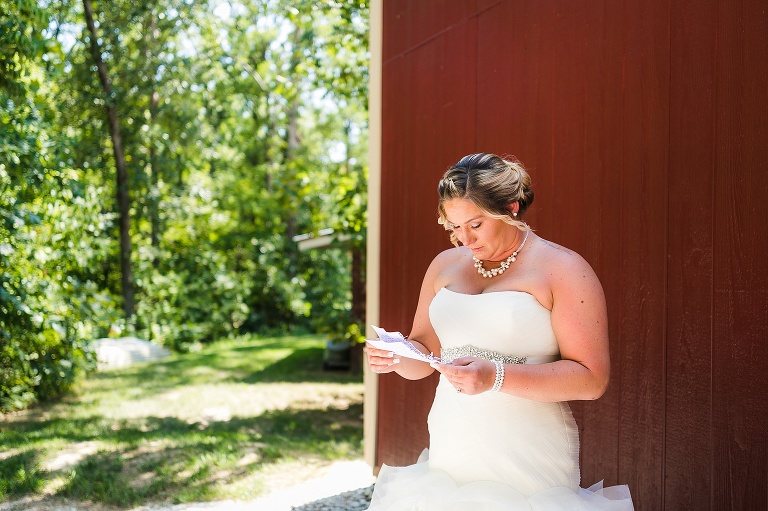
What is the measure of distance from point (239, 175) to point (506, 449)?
74.2 ft

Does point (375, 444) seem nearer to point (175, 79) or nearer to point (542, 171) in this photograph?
point (542, 171)

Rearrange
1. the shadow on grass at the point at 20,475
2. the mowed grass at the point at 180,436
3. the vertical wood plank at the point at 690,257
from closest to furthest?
the vertical wood plank at the point at 690,257 → the shadow on grass at the point at 20,475 → the mowed grass at the point at 180,436

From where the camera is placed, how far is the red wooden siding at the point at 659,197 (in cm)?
250

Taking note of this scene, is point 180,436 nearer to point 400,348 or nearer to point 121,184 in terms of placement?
point 400,348

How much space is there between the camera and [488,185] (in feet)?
6.94

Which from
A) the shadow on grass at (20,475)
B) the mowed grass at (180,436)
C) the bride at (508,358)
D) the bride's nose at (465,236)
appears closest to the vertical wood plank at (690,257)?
the bride at (508,358)

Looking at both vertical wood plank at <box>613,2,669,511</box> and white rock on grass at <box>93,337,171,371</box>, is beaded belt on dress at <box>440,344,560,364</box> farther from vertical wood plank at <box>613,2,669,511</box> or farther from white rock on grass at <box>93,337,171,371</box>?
white rock on grass at <box>93,337,171,371</box>

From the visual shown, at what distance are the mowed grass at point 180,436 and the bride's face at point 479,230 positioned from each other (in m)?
3.94

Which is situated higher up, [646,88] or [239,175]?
[239,175]

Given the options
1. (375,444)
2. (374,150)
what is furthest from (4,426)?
(374,150)

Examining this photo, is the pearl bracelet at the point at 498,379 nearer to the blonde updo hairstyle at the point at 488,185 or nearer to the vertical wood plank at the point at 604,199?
the blonde updo hairstyle at the point at 488,185

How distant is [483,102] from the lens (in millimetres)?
4121

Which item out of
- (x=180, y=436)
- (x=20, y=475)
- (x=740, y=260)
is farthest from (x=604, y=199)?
(x=180, y=436)

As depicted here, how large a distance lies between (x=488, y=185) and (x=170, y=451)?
18.4 ft
